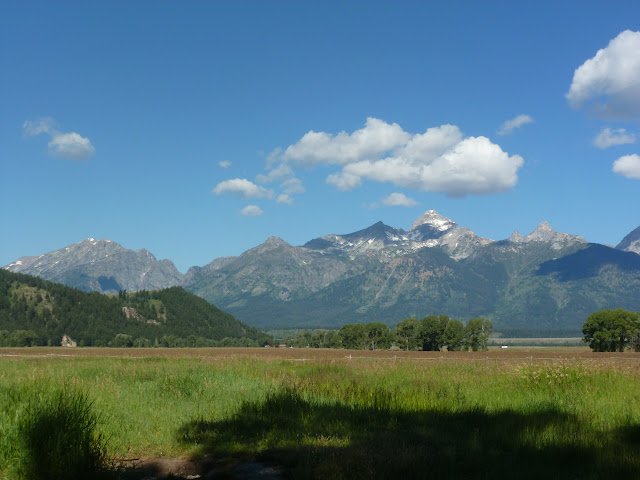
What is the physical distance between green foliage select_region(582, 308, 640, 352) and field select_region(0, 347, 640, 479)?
116581 mm

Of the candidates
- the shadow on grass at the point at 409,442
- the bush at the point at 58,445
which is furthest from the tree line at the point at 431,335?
the bush at the point at 58,445

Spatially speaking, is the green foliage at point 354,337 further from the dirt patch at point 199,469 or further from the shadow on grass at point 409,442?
the dirt patch at point 199,469

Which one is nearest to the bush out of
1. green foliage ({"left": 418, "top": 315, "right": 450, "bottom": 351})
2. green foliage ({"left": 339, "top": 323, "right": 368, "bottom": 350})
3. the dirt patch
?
the dirt patch

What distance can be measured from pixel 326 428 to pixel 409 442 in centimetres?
201

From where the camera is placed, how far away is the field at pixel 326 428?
883cm

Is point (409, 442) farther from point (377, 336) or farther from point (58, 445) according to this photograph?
point (377, 336)

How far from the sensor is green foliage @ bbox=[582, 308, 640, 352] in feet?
388

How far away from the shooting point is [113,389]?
1602 cm

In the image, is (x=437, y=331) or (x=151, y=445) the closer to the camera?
(x=151, y=445)

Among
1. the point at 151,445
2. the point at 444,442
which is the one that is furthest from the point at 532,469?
the point at 151,445

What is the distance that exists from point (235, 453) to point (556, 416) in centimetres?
827

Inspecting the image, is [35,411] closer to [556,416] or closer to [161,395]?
[161,395]

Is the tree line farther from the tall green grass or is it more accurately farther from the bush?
the bush

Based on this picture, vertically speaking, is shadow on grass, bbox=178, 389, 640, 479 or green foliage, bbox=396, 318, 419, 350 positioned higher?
shadow on grass, bbox=178, 389, 640, 479
